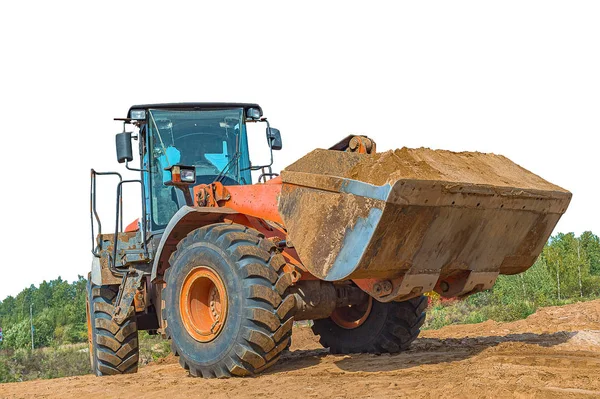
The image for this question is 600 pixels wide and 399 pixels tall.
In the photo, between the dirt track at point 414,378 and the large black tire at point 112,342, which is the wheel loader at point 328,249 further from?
the dirt track at point 414,378

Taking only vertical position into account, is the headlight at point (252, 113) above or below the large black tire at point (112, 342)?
above

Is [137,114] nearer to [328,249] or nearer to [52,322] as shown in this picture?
[328,249]

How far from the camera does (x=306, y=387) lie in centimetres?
591

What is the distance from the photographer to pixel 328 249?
6145 mm

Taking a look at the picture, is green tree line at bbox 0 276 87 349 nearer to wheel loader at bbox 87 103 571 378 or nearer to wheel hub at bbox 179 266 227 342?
wheel loader at bbox 87 103 571 378

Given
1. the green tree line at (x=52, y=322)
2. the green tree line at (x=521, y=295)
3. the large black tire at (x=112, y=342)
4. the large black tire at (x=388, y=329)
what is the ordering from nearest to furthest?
the large black tire at (x=388, y=329), the large black tire at (x=112, y=342), the green tree line at (x=521, y=295), the green tree line at (x=52, y=322)

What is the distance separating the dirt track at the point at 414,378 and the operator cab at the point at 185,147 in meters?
2.26

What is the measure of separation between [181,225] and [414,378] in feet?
9.59

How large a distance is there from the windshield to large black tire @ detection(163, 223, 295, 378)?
2084 millimetres

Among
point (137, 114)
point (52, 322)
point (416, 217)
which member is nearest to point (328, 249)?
point (416, 217)

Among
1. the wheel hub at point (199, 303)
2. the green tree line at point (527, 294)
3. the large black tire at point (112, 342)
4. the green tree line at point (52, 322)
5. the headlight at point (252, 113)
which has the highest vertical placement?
the headlight at point (252, 113)

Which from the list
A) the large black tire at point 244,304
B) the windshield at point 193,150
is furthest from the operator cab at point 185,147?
the large black tire at point 244,304

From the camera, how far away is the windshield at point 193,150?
8.99m

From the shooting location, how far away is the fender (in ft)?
24.0
